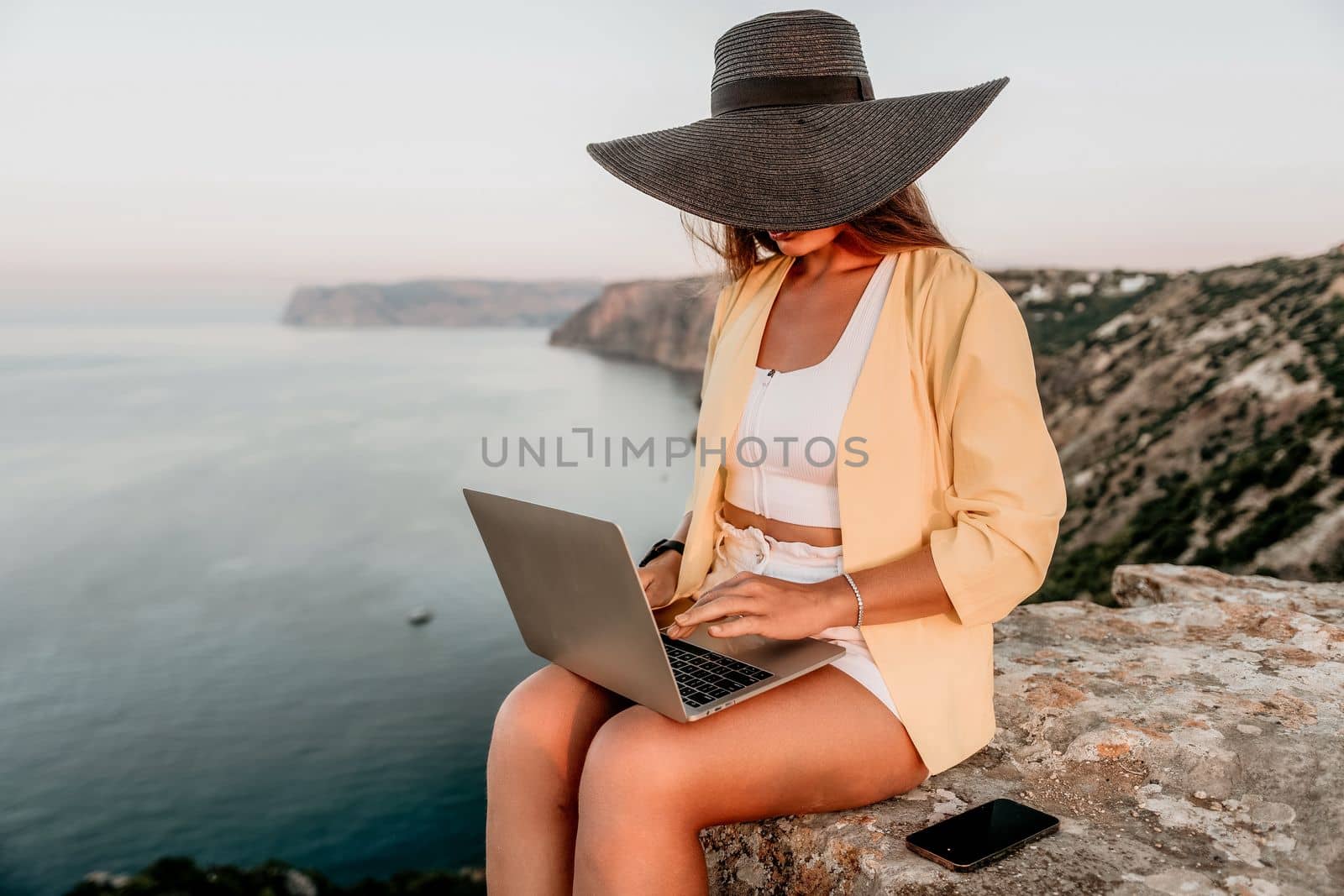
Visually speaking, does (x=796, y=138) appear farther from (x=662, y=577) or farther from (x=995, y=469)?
(x=662, y=577)

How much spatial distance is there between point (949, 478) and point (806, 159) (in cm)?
64

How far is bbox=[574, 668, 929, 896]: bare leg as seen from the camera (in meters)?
1.30

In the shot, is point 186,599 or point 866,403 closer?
point 866,403

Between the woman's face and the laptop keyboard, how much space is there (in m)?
0.80

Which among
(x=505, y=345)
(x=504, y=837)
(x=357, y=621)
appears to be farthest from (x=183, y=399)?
(x=504, y=837)

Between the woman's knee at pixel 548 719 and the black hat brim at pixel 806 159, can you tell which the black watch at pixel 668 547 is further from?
the black hat brim at pixel 806 159

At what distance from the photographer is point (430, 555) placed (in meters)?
48.0

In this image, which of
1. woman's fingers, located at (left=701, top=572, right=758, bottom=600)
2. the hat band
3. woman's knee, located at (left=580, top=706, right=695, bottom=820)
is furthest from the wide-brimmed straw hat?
woman's knee, located at (left=580, top=706, right=695, bottom=820)

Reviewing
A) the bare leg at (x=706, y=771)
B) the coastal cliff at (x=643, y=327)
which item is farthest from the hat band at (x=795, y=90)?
the coastal cliff at (x=643, y=327)

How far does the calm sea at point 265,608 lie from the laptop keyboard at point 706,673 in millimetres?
28766

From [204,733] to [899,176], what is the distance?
A: 3712 cm

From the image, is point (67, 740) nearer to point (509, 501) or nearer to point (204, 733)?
point (204, 733)

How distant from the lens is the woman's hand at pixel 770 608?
1.39 metres

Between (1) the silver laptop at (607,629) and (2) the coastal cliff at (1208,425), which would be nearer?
(1) the silver laptop at (607,629)
